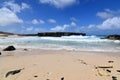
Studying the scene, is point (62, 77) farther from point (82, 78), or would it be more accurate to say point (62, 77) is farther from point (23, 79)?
point (23, 79)

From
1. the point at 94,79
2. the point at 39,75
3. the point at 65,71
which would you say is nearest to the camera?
the point at 94,79

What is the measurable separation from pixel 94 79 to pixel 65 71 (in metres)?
1.22

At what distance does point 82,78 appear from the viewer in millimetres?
5625

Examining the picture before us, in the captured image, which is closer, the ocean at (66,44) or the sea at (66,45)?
the sea at (66,45)

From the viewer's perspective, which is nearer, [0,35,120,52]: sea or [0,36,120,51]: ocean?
[0,35,120,52]: sea

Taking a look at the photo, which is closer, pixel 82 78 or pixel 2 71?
pixel 82 78

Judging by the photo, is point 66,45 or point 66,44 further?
point 66,44

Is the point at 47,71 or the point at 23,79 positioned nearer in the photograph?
the point at 23,79

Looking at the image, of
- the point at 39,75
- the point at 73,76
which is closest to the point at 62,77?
the point at 73,76

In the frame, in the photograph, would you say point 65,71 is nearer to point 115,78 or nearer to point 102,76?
point 102,76

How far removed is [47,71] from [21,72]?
0.90m

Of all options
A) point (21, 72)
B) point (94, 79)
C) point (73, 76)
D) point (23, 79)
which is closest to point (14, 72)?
point (21, 72)

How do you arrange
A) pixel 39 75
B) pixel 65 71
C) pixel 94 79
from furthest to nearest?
pixel 65 71 < pixel 39 75 < pixel 94 79

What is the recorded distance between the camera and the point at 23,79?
5555 mm
